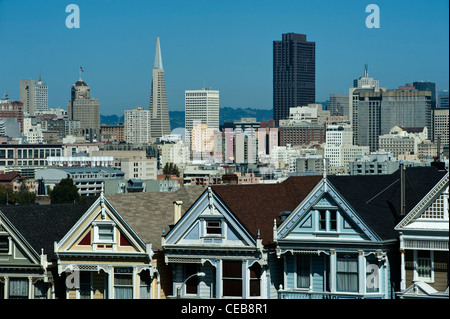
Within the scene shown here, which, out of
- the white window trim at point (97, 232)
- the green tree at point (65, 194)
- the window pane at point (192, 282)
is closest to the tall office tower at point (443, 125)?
the window pane at point (192, 282)

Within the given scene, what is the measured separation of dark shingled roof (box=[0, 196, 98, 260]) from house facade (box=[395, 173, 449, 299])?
5706mm

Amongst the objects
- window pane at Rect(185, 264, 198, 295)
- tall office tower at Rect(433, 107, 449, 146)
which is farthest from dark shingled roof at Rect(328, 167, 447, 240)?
tall office tower at Rect(433, 107, 449, 146)

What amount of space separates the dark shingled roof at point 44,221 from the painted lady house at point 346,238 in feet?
13.3

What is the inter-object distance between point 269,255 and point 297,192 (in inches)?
68.0

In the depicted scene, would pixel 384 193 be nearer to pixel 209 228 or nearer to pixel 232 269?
pixel 232 269

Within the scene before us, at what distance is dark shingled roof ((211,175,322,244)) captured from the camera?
17922 mm

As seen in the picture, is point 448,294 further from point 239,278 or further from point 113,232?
point 113,232

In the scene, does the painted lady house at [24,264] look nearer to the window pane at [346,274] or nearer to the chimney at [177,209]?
the chimney at [177,209]

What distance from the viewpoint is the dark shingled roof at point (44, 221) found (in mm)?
19516

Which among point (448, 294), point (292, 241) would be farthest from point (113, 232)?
point (448, 294)

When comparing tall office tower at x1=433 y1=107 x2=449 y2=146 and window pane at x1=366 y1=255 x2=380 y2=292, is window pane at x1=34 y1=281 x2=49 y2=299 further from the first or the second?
tall office tower at x1=433 y1=107 x2=449 y2=146

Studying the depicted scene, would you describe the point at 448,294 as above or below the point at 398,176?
below
